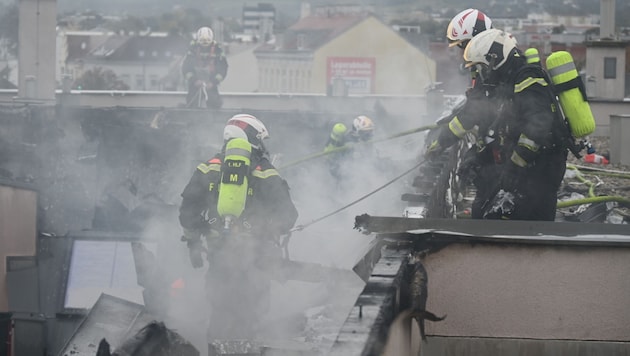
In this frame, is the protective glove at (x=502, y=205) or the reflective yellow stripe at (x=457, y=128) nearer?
the protective glove at (x=502, y=205)

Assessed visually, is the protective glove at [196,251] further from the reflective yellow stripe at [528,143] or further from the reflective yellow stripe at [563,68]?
the reflective yellow stripe at [563,68]

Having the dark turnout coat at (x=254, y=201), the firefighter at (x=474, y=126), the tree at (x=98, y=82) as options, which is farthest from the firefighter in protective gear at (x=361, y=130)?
the tree at (x=98, y=82)

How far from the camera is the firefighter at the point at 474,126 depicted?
268 inches

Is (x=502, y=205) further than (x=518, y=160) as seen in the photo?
Yes

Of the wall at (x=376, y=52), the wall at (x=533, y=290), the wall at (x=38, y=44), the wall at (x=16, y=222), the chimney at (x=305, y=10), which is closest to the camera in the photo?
the wall at (x=533, y=290)

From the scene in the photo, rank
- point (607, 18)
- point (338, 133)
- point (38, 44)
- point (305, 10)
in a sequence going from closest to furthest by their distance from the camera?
point (338, 133) → point (38, 44) → point (607, 18) → point (305, 10)

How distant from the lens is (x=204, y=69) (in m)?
18.0

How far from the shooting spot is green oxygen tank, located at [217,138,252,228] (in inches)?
279

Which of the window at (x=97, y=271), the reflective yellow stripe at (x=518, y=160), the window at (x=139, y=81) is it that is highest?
the window at (x=139, y=81)

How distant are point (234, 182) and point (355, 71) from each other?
6102cm

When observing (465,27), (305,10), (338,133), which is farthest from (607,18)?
(305,10)

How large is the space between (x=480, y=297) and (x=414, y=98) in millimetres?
20428

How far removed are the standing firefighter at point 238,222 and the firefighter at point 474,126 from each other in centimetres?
109

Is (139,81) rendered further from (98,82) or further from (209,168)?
(209,168)
